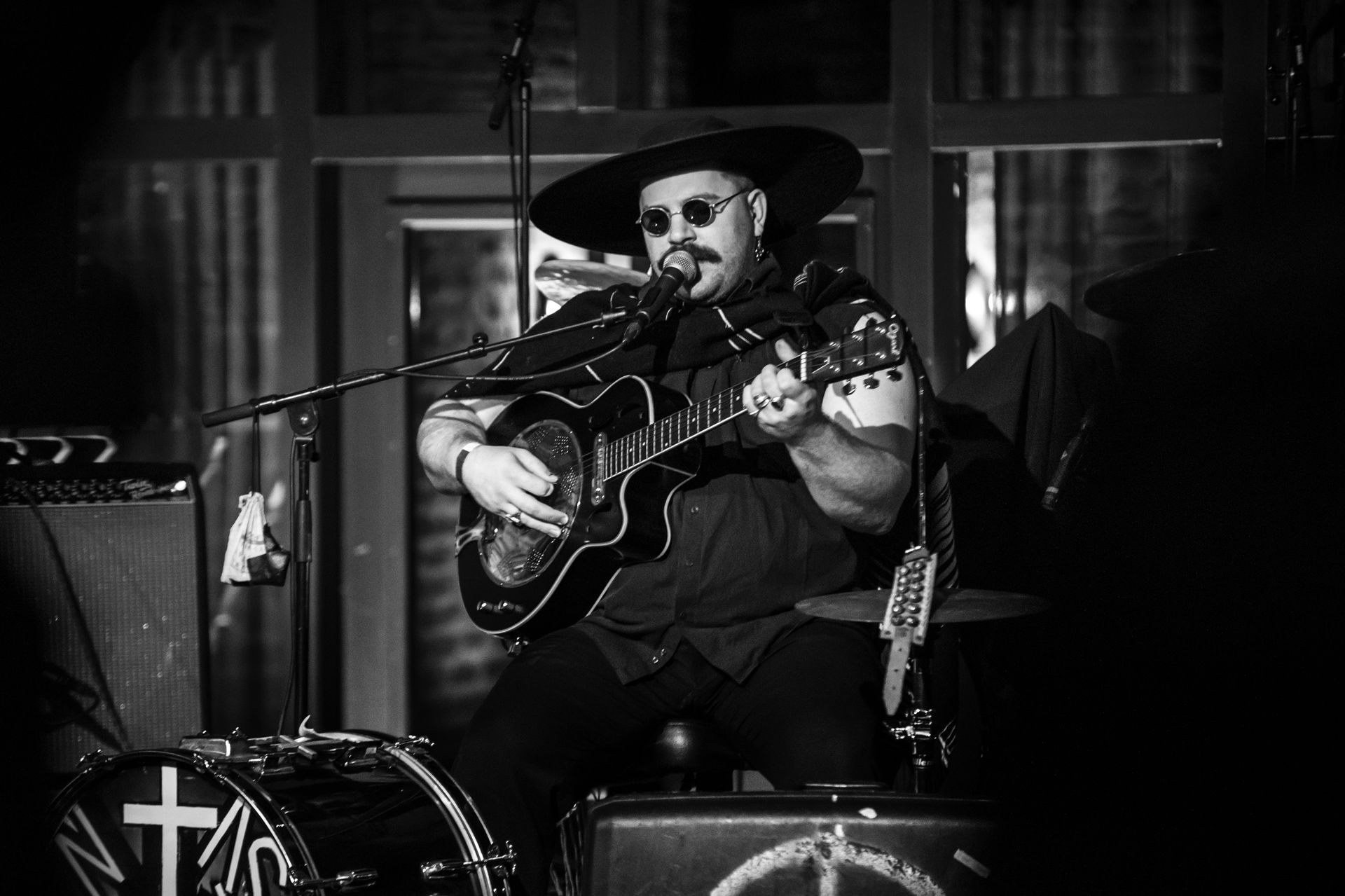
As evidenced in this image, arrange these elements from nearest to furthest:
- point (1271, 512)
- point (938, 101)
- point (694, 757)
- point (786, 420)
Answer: point (1271, 512) → point (786, 420) → point (694, 757) → point (938, 101)

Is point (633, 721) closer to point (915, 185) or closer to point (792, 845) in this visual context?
point (792, 845)

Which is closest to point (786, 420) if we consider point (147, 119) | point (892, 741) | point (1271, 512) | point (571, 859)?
point (892, 741)

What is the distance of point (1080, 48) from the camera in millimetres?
3699

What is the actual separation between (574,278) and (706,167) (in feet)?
1.66

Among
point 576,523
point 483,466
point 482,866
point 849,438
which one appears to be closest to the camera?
point 482,866

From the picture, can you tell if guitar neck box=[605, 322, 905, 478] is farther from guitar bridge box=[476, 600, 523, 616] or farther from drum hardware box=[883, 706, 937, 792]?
drum hardware box=[883, 706, 937, 792]

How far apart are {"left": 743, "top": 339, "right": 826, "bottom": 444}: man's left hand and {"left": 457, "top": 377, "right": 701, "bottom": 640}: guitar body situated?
0.31 metres

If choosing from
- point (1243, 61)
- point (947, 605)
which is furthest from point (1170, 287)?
point (1243, 61)

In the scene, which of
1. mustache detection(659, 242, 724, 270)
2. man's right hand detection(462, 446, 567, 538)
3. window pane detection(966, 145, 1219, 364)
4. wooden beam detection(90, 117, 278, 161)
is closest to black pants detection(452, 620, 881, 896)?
man's right hand detection(462, 446, 567, 538)

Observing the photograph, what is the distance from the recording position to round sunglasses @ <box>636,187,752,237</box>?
2.54 meters

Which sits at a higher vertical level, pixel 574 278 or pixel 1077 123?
pixel 1077 123

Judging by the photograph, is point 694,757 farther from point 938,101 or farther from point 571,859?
point 938,101

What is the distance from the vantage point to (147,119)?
12.9 feet

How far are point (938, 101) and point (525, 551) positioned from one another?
189 cm
